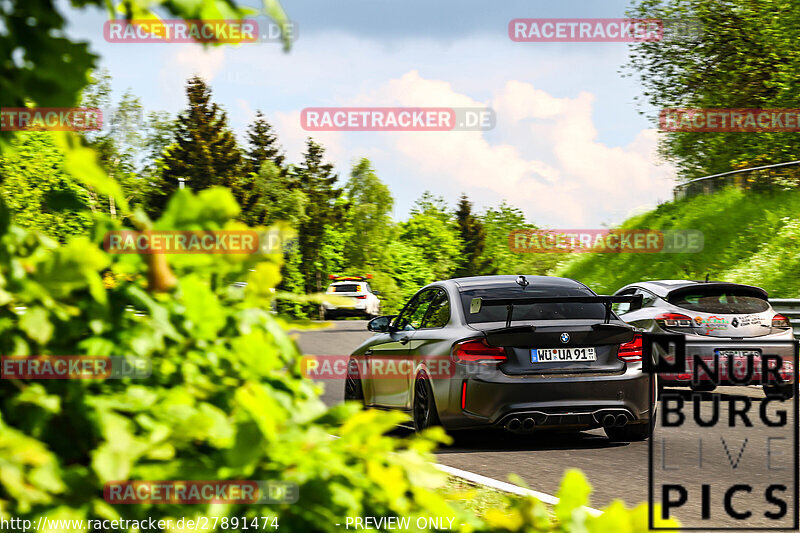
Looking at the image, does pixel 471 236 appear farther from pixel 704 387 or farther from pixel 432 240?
pixel 704 387

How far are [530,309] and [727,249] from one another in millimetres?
24948

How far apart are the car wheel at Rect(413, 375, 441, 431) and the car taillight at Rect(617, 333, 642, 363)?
1.77 m

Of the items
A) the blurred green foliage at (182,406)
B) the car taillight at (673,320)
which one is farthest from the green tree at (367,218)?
the blurred green foliage at (182,406)

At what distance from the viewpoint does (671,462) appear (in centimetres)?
818

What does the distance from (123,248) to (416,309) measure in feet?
27.4

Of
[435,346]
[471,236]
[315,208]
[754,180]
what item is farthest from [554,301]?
[471,236]

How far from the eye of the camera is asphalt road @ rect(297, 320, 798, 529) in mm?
6457

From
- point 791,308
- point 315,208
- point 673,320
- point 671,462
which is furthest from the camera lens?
point 315,208

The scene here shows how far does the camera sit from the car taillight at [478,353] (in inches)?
328

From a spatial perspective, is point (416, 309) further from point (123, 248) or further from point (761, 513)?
point (123, 248)

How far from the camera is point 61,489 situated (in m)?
1.56

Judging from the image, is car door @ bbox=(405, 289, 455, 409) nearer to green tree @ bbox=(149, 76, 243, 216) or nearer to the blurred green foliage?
the blurred green foliage

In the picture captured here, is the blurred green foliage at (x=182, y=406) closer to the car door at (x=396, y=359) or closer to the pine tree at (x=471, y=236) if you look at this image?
the car door at (x=396, y=359)

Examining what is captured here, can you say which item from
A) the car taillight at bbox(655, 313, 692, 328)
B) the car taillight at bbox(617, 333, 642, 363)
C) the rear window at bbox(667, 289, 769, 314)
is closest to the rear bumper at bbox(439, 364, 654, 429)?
the car taillight at bbox(617, 333, 642, 363)
